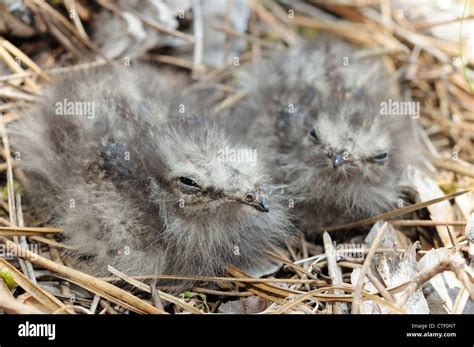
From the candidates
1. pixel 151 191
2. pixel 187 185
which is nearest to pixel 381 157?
pixel 187 185

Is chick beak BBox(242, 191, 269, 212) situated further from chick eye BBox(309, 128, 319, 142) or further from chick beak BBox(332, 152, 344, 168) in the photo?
chick eye BBox(309, 128, 319, 142)

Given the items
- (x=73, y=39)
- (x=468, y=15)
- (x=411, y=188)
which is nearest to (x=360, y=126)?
(x=411, y=188)

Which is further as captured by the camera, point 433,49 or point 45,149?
point 433,49

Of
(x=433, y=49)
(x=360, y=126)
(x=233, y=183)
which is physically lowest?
(x=233, y=183)

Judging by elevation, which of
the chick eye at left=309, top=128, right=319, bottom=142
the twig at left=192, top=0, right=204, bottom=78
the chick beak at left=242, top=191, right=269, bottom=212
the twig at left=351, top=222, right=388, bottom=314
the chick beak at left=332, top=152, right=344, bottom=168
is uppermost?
the twig at left=192, top=0, right=204, bottom=78

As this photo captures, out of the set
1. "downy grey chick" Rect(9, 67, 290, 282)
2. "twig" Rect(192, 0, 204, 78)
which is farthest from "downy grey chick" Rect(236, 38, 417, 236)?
"twig" Rect(192, 0, 204, 78)
